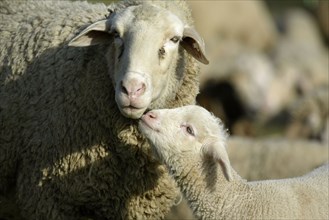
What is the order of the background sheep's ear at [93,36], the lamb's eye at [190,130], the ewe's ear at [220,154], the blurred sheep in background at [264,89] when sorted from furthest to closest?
the blurred sheep in background at [264,89]
the background sheep's ear at [93,36]
the lamb's eye at [190,130]
the ewe's ear at [220,154]

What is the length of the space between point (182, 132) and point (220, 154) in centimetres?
40

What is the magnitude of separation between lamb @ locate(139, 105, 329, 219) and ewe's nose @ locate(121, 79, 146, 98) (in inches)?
11.5

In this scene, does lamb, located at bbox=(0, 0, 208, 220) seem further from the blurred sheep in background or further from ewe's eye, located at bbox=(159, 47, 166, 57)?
the blurred sheep in background

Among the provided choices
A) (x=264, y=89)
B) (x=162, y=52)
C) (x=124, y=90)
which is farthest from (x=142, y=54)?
(x=264, y=89)

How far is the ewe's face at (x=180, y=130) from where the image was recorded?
6.07m

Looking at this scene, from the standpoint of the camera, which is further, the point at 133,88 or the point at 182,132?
the point at 182,132

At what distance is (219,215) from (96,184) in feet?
3.07

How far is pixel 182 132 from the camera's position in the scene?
6.11 m

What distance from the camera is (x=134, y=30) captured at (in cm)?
621

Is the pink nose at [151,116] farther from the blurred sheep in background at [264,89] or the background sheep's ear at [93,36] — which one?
the blurred sheep in background at [264,89]

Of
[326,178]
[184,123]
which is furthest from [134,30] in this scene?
[326,178]

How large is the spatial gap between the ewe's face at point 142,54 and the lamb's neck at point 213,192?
0.52 metres

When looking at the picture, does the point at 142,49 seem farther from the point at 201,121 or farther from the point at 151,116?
the point at 201,121

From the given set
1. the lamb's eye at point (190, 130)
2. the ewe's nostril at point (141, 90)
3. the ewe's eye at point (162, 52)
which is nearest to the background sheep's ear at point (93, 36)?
the ewe's eye at point (162, 52)
